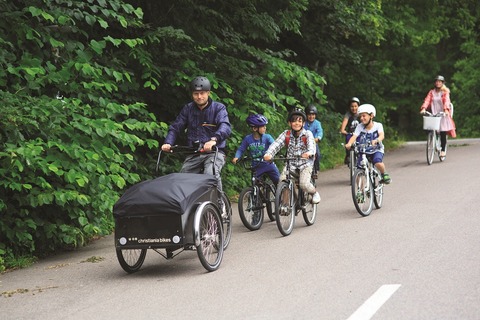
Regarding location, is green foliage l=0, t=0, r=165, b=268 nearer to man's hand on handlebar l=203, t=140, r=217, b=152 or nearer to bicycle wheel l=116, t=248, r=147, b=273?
bicycle wheel l=116, t=248, r=147, b=273

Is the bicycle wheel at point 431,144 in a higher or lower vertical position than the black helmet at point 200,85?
lower

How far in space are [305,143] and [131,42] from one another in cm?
283

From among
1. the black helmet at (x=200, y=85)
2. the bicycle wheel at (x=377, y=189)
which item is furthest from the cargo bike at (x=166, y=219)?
the bicycle wheel at (x=377, y=189)

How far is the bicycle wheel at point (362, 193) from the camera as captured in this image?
12664 mm

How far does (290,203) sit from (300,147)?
1.02 m

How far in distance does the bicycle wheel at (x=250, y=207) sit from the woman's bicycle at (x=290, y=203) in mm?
533

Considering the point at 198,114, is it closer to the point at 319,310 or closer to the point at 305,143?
the point at 305,143

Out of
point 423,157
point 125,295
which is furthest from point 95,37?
point 423,157

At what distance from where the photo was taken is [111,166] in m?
10.7

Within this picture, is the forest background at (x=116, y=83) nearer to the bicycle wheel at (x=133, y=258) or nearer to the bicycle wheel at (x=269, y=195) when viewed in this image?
the bicycle wheel at (x=133, y=258)

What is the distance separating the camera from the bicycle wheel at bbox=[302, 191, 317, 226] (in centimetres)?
1202

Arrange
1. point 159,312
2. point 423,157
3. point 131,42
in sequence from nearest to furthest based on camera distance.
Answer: point 159,312 < point 131,42 < point 423,157

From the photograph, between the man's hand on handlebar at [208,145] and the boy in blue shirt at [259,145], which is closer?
the man's hand on handlebar at [208,145]

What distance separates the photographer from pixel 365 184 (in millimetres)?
13039
